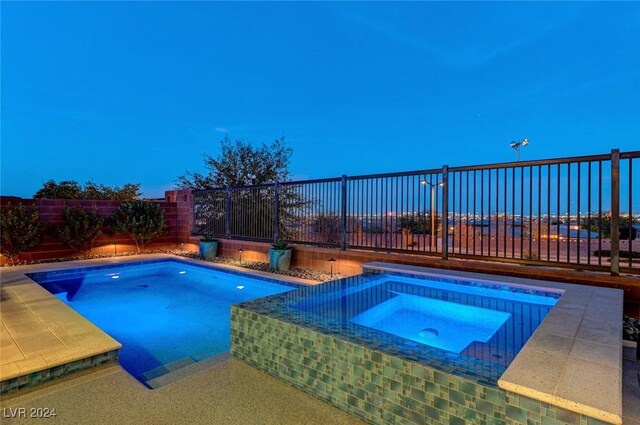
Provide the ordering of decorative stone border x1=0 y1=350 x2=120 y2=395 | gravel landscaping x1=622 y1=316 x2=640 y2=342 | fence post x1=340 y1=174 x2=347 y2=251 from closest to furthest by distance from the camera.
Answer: decorative stone border x1=0 y1=350 x2=120 y2=395
gravel landscaping x1=622 y1=316 x2=640 y2=342
fence post x1=340 y1=174 x2=347 y2=251

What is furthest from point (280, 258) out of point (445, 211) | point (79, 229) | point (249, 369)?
point (79, 229)

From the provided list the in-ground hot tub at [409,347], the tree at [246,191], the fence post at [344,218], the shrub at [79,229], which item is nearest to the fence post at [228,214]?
the tree at [246,191]

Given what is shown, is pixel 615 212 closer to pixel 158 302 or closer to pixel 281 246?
pixel 281 246

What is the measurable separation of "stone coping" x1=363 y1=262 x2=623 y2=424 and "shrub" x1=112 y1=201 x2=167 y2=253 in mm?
8519

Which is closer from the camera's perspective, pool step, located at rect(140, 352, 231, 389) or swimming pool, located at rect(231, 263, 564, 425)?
swimming pool, located at rect(231, 263, 564, 425)

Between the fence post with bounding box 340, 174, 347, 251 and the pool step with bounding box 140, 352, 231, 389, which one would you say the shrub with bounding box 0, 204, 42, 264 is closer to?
the pool step with bounding box 140, 352, 231, 389

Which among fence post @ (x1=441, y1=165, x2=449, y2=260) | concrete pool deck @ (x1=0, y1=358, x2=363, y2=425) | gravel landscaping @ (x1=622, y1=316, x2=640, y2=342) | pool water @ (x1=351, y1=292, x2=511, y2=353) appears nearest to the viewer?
concrete pool deck @ (x1=0, y1=358, x2=363, y2=425)

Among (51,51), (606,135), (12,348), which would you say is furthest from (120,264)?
(606,135)

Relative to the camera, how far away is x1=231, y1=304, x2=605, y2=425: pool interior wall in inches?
55.1

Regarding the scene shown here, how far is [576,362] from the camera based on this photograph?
1604 mm

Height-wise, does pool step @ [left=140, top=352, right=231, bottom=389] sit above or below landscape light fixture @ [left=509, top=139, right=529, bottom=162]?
below

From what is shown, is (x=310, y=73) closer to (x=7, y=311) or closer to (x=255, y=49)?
(x=255, y=49)

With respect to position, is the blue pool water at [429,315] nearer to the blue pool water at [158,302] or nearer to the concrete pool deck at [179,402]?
the concrete pool deck at [179,402]

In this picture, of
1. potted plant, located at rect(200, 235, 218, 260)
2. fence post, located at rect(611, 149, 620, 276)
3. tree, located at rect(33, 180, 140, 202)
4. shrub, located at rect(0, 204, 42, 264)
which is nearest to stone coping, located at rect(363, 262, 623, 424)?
fence post, located at rect(611, 149, 620, 276)
